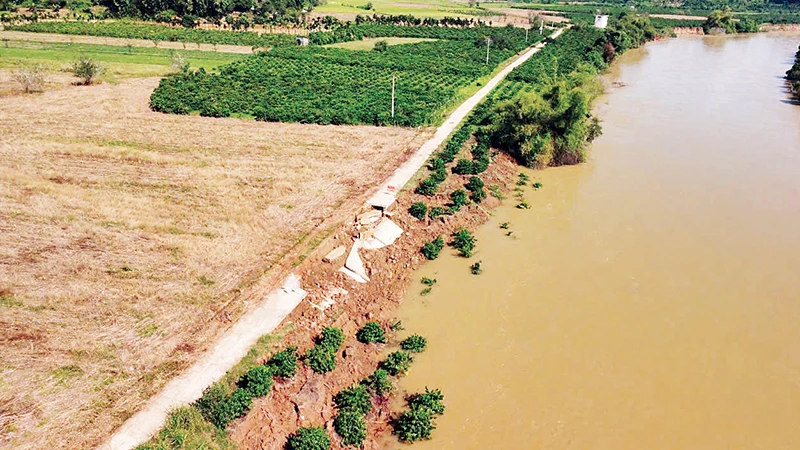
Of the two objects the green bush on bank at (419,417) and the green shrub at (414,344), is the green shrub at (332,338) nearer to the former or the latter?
the green shrub at (414,344)

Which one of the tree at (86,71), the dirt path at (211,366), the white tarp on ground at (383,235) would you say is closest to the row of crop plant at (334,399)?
the dirt path at (211,366)

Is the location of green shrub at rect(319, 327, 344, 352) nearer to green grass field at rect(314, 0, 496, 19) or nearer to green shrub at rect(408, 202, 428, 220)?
green shrub at rect(408, 202, 428, 220)

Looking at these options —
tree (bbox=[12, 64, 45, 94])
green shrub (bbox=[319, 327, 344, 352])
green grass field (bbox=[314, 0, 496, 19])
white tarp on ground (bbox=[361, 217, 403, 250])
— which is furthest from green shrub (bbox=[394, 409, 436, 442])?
green grass field (bbox=[314, 0, 496, 19])

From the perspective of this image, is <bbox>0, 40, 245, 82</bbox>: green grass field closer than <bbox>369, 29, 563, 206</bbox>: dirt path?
No

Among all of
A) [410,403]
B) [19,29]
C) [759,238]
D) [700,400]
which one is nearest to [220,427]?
[410,403]

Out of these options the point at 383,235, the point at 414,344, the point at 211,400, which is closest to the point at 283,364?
the point at 211,400
